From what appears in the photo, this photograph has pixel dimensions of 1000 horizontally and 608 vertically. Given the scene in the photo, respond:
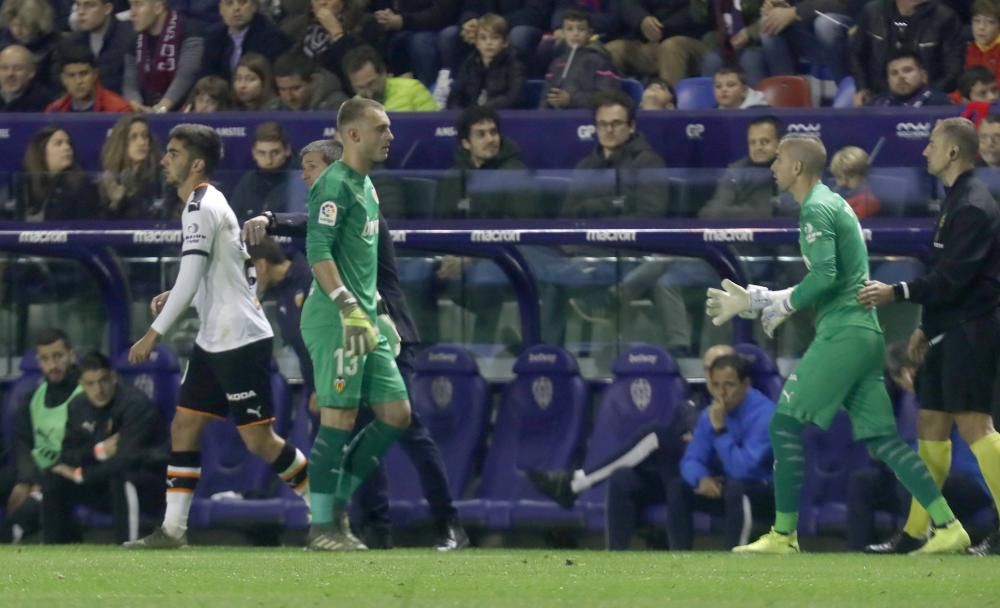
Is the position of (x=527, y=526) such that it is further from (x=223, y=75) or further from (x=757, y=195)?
(x=223, y=75)

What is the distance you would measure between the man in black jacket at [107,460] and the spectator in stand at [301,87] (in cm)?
264

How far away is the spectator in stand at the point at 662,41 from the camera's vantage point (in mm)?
13500

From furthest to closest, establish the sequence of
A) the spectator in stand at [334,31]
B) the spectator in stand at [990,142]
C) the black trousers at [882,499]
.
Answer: the spectator in stand at [334,31] → the spectator in stand at [990,142] → the black trousers at [882,499]

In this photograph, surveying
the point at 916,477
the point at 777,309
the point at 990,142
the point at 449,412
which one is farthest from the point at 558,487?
the point at 990,142

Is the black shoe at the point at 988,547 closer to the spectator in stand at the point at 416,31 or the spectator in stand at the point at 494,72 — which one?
the spectator in stand at the point at 494,72

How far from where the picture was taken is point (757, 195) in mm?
10602

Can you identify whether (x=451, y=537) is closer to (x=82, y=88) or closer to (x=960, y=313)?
(x=960, y=313)

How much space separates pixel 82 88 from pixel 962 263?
6.63 metres

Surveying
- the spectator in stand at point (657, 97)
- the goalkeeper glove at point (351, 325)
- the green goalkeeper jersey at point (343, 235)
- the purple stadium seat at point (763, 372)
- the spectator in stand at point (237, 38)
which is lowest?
the purple stadium seat at point (763, 372)

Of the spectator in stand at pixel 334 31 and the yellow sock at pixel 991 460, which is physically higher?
the spectator in stand at pixel 334 31

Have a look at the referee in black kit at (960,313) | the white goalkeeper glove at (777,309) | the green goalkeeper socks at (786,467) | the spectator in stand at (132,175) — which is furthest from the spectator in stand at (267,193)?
the referee in black kit at (960,313)

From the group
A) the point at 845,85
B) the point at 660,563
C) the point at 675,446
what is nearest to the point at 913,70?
the point at 845,85

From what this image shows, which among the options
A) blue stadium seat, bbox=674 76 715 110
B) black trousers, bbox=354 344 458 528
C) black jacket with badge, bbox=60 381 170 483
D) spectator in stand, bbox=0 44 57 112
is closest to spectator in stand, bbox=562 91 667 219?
blue stadium seat, bbox=674 76 715 110

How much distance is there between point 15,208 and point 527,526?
327 centimetres
